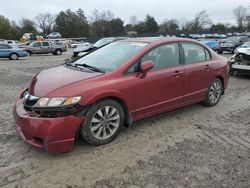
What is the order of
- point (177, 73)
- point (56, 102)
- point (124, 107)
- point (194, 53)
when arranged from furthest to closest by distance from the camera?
point (194, 53) < point (177, 73) < point (124, 107) < point (56, 102)

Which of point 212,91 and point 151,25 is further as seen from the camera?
point 151,25

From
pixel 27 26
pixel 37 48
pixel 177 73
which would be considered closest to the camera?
pixel 177 73

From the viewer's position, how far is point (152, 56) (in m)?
4.78

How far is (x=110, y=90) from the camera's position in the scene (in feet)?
13.3

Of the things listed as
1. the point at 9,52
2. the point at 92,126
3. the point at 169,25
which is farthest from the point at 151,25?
the point at 92,126

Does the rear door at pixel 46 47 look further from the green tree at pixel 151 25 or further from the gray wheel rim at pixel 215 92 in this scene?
the green tree at pixel 151 25

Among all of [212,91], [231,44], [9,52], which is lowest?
[212,91]

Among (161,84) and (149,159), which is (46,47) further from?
(149,159)

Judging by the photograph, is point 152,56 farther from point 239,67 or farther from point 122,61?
point 239,67

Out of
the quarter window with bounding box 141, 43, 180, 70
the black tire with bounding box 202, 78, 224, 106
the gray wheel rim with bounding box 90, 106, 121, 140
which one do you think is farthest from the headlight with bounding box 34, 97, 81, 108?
the black tire with bounding box 202, 78, 224, 106

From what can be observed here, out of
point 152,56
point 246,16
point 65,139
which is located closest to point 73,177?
point 65,139

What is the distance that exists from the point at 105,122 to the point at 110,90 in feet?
1.58

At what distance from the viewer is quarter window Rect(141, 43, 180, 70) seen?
477 centimetres

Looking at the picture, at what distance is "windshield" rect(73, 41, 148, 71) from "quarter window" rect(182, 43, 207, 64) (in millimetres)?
1013
